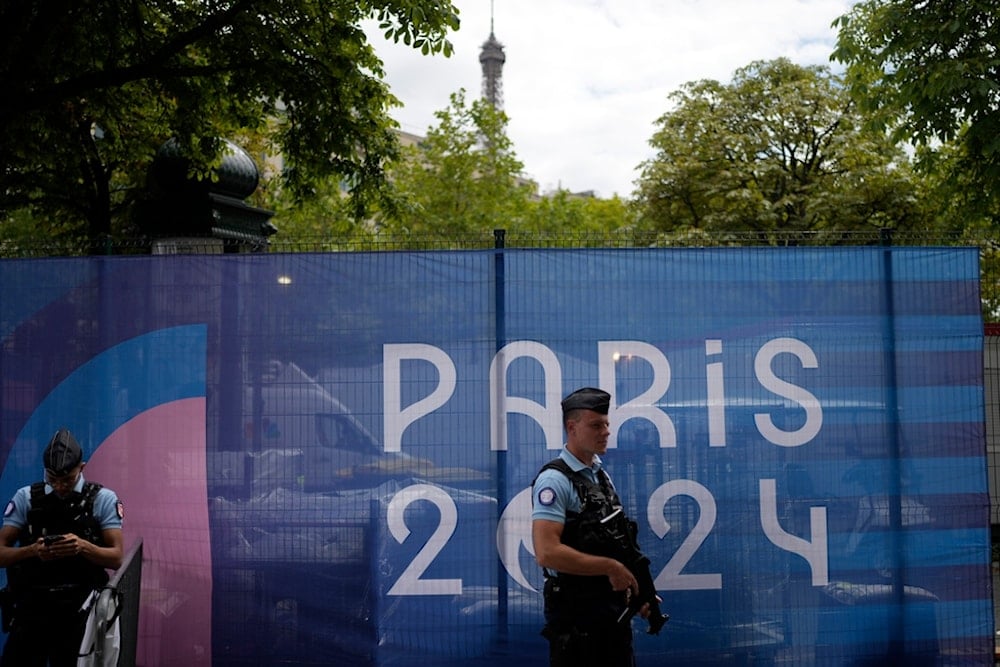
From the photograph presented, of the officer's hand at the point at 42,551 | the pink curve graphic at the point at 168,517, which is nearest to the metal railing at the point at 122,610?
the officer's hand at the point at 42,551

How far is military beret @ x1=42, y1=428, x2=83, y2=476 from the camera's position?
4.92 m

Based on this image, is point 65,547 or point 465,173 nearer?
point 65,547

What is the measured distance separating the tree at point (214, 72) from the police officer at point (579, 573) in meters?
5.67

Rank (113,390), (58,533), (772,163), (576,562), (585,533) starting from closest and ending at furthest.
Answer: (576,562) → (585,533) → (58,533) → (113,390) → (772,163)

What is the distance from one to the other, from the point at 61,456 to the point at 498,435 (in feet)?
8.66

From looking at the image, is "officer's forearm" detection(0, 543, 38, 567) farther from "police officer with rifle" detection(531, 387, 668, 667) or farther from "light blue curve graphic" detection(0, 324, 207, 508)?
"police officer with rifle" detection(531, 387, 668, 667)

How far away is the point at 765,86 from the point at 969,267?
22514mm

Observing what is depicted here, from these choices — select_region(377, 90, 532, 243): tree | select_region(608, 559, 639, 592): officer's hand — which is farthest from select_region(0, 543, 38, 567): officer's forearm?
select_region(377, 90, 532, 243): tree

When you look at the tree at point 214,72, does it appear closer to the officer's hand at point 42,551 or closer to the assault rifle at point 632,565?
the officer's hand at point 42,551

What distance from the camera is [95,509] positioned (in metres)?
5.09

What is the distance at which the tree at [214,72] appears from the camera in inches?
343

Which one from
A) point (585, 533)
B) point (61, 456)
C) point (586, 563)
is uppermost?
point (61, 456)

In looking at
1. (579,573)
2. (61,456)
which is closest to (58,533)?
(61,456)

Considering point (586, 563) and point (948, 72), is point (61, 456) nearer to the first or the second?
point (586, 563)
